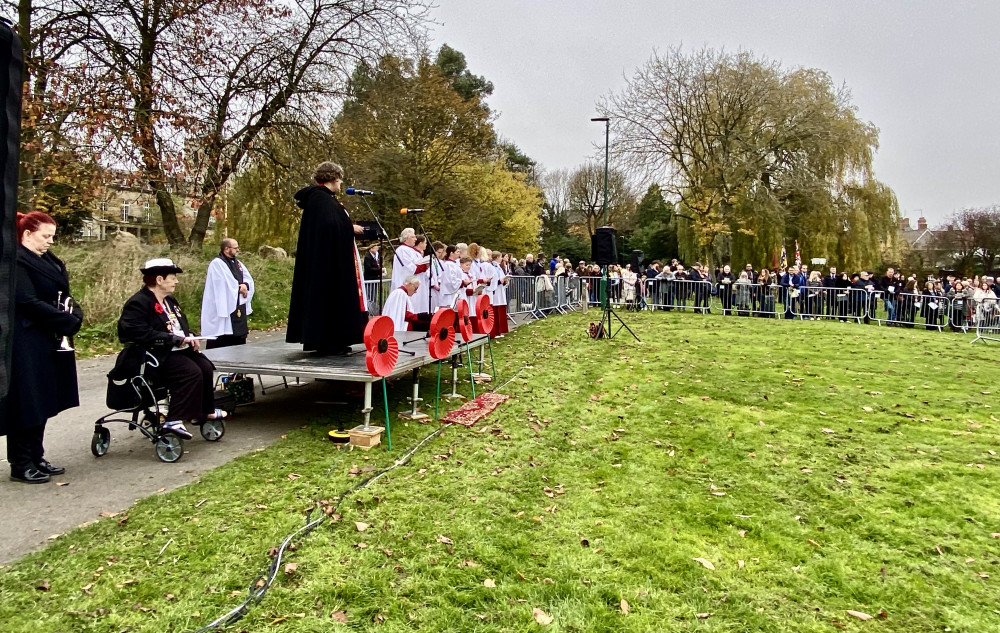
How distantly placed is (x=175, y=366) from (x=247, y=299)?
3431mm

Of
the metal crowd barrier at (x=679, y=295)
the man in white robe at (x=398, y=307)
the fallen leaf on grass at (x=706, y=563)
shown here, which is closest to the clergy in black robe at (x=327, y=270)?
the man in white robe at (x=398, y=307)

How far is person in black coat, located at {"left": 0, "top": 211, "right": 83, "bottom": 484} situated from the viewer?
4.43m

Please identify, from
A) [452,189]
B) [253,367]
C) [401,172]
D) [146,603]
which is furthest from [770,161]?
[146,603]

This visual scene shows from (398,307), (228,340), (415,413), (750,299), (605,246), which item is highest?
(605,246)

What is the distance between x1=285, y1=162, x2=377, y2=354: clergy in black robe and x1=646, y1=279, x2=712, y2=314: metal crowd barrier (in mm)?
16587

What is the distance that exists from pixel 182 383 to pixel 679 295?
18416mm

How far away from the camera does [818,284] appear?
21000 millimetres

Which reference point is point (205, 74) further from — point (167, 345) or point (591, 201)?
Result: point (591, 201)

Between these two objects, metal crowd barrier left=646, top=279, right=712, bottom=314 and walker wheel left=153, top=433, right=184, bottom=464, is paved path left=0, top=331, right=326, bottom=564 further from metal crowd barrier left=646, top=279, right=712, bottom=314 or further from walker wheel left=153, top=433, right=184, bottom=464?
metal crowd barrier left=646, top=279, right=712, bottom=314

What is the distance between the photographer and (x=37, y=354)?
4.56 metres

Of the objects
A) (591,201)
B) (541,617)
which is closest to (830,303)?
(541,617)

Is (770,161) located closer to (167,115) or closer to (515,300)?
(515,300)

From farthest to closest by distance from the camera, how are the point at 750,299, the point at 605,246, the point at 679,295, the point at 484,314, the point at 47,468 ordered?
the point at 679,295 → the point at 750,299 → the point at 605,246 → the point at 484,314 → the point at 47,468

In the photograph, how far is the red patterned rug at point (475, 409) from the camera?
6.86m
